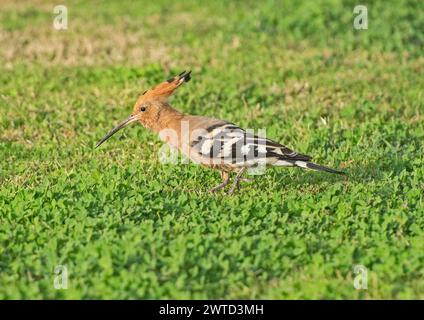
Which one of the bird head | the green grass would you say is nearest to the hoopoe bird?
the bird head

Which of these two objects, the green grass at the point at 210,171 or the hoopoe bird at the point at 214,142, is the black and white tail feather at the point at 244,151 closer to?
the hoopoe bird at the point at 214,142

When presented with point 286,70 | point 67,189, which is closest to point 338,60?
point 286,70

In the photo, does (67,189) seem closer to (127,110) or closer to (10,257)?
(10,257)

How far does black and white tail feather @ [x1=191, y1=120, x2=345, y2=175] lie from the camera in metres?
6.25

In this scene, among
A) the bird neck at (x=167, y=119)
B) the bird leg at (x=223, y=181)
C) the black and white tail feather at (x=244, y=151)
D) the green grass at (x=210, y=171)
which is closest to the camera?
the green grass at (x=210, y=171)

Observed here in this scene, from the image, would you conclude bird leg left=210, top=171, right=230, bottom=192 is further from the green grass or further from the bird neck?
the bird neck

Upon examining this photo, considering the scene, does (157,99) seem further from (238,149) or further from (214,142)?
(238,149)

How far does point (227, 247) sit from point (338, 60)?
5.10 meters

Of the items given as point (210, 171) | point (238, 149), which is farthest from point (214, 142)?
point (210, 171)

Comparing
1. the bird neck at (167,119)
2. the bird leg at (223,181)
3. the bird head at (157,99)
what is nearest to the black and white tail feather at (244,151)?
the bird leg at (223,181)

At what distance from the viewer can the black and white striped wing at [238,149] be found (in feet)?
20.5

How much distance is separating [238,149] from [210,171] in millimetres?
785

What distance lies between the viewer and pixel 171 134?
6742mm

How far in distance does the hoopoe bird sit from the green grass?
0.68 ft
